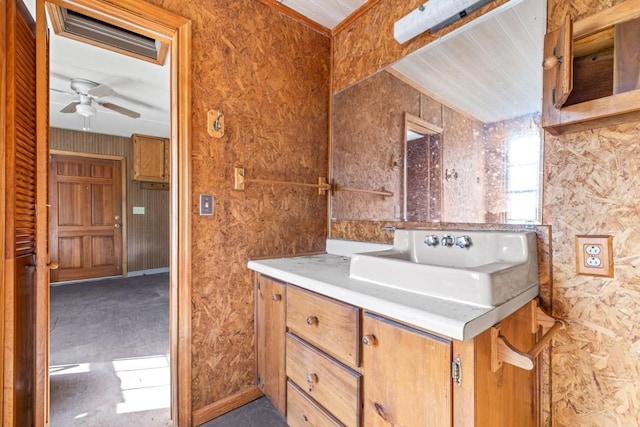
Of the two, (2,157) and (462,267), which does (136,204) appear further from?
(462,267)

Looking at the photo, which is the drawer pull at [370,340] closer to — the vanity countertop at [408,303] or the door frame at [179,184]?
the vanity countertop at [408,303]

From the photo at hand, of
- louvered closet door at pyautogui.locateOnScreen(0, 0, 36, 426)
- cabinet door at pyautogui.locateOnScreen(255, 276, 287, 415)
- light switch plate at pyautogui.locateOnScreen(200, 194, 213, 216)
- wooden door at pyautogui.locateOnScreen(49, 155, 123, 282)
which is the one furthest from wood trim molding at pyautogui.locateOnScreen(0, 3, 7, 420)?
wooden door at pyautogui.locateOnScreen(49, 155, 123, 282)

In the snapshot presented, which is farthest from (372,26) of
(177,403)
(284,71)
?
(177,403)

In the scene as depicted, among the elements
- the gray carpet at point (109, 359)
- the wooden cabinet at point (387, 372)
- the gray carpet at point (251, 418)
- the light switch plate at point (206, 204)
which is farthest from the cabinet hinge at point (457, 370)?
the gray carpet at point (109, 359)

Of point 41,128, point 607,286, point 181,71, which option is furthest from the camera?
point 181,71

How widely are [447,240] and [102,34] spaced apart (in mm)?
2398

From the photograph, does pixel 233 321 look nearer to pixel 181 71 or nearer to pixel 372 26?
pixel 181 71

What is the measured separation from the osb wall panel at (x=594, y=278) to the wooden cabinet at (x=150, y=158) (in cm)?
549

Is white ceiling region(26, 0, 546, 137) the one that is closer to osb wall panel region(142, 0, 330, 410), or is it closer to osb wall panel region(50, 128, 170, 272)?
osb wall panel region(142, 0, 330, 410)

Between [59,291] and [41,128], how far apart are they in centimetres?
411

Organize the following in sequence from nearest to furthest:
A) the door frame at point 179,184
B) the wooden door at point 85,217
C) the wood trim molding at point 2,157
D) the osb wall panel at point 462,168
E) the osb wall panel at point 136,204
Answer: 1. the wood trim molding at point 2,157
2. the osb wall panel at point 462,168
3. the door frame at point 179,184
4. the wooden door at point 85,217
5. the osb wall panel at point 136,204

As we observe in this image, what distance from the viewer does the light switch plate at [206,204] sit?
1.53 m

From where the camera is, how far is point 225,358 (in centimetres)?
161

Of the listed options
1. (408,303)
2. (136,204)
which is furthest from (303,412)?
(136,204)
